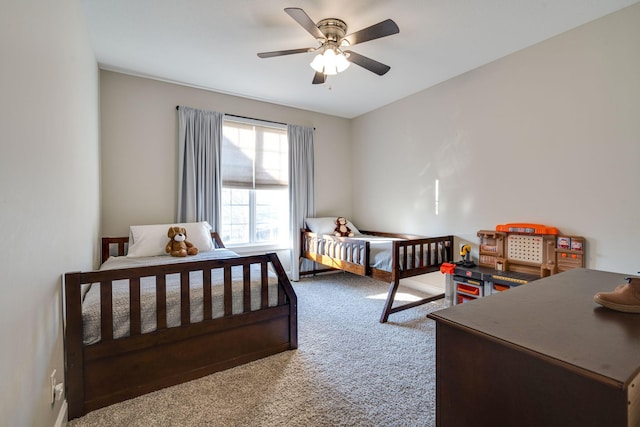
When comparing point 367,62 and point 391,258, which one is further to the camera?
point 391,258

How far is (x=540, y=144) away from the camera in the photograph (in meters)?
2.57

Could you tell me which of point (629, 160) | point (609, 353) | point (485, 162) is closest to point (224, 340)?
point (609, 353)

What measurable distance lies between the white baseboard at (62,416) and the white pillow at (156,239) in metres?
1.56

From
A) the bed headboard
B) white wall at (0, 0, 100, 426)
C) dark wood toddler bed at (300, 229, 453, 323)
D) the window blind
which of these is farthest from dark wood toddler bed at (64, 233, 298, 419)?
the window blind

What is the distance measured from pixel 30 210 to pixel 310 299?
8.69ft

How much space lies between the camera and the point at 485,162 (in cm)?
297

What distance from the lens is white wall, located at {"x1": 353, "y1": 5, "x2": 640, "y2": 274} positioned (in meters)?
2.13

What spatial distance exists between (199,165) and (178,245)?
1061mm

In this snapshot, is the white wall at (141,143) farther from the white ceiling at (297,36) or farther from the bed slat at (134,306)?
the bed slat at (134,306)

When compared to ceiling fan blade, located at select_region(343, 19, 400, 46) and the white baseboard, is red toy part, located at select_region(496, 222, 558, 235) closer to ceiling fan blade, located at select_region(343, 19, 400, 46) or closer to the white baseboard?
ceiling fan blade, located at select_region(343, 19, 400, 46)

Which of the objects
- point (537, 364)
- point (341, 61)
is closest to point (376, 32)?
point (341, 61)

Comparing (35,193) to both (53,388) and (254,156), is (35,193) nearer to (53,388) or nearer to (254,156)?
(53,388)

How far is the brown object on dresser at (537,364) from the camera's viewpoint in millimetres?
648

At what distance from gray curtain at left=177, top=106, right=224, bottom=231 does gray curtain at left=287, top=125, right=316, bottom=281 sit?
3.33ft
